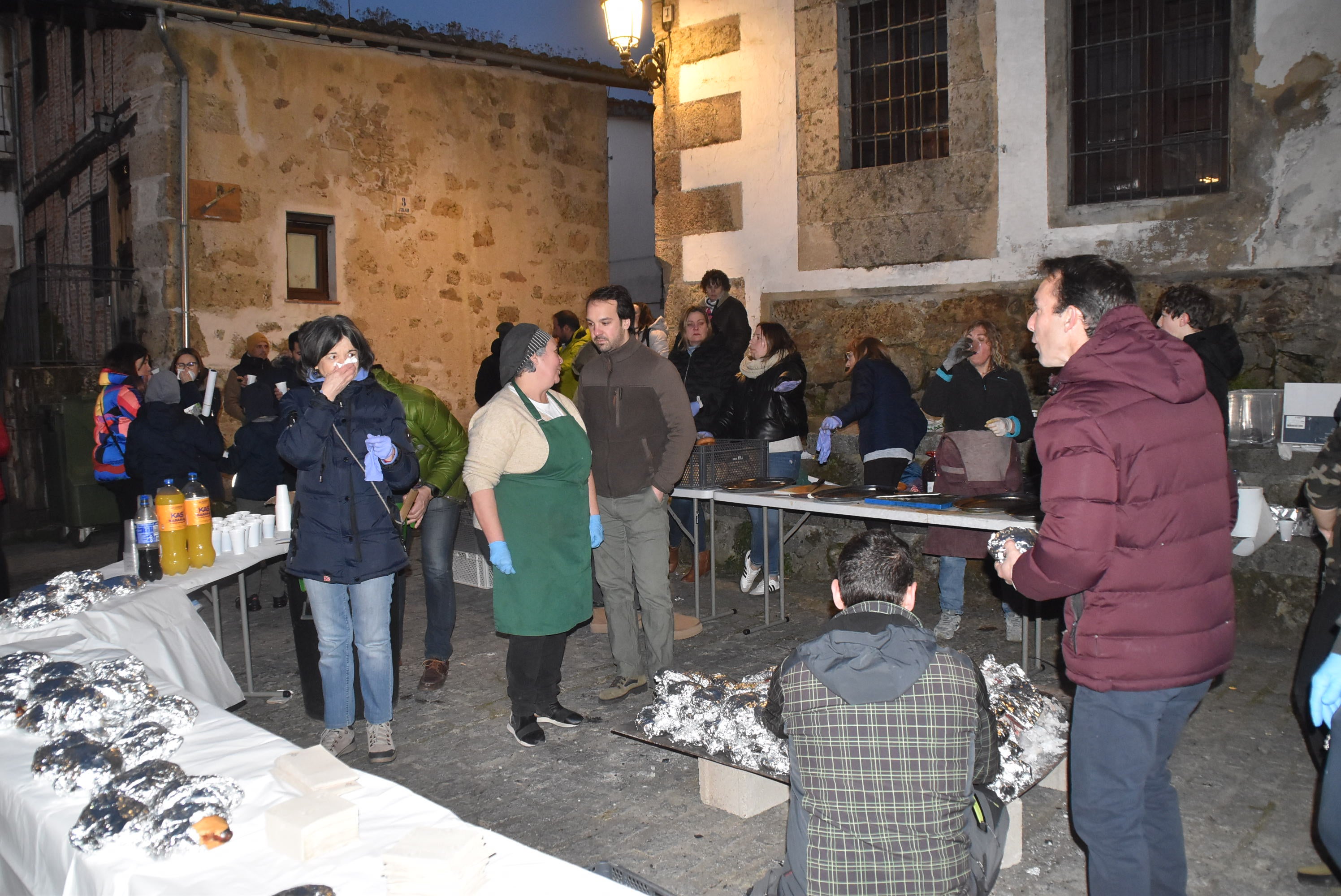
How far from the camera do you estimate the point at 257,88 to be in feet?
36.2

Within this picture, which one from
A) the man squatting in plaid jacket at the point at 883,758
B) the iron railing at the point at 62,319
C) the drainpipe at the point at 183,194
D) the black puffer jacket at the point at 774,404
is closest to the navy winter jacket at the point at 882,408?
the black puffer jacket at the point at 774,404

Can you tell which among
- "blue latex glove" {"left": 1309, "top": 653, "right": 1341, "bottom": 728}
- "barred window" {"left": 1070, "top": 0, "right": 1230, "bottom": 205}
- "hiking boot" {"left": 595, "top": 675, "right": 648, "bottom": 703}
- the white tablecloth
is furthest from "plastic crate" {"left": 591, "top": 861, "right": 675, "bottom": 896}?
"barred window" {"left": 1070, "top": 0, "right": 1230, "bottom": 205}

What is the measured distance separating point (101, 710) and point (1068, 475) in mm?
2711

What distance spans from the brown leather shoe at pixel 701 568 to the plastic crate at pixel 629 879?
494 centimetres

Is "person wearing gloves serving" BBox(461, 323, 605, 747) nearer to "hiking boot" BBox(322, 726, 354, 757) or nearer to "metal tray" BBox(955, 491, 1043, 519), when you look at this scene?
"hiking boot" BBox(322, 726, 354, 757)

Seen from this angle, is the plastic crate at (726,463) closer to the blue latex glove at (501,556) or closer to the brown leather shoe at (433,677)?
the brown leather shoe at (433,677)

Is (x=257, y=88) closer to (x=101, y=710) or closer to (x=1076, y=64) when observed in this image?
(x=1076, y=64)

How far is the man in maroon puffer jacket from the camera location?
8.05 feet

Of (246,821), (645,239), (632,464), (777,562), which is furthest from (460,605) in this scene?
(645,239)

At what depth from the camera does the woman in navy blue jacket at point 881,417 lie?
6.71 metres

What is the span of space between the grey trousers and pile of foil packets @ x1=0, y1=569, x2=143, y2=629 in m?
2.14

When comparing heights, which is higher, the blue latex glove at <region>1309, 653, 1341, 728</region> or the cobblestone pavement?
the blue latex glove at <region>1309, 653, 1341, 728</region>

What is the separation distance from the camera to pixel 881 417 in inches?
265

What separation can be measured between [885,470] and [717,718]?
3392 mm
